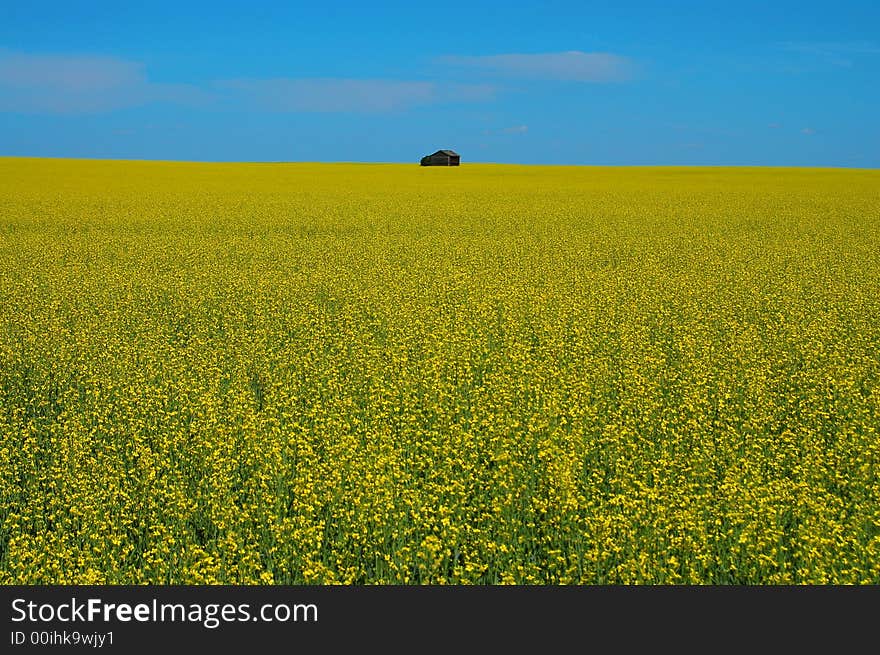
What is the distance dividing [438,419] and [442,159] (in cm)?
7281

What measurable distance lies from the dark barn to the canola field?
200 ft

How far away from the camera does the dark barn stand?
78750 mm

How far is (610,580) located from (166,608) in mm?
2489

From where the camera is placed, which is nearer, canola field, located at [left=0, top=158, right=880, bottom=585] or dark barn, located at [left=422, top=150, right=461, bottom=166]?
canola field, located at [left=0, top=158, right=880, bottom=585]

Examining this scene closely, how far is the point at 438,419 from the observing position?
7.83m

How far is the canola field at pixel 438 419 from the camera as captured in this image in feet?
17.9

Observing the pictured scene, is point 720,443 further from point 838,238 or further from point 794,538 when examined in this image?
point 838,238

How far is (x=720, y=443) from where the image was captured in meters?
7.14

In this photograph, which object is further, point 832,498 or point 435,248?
point 435,248

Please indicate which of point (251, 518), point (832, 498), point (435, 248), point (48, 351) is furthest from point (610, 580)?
point (435, 248)

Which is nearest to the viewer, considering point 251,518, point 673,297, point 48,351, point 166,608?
point 166,608

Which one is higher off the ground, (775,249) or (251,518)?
(775,249)

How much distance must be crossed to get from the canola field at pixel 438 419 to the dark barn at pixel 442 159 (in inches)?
2399

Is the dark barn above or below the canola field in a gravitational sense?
above
